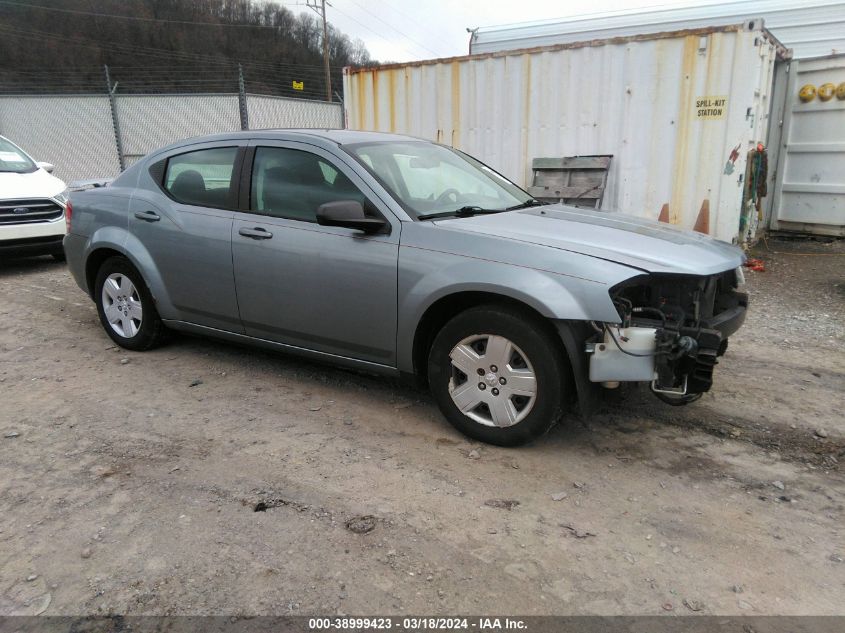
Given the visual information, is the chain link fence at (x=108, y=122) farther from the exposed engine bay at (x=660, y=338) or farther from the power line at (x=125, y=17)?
the power line at (x=125, y=17)

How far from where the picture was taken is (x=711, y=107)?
24.2 ft

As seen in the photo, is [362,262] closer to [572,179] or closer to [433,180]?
[433,180]

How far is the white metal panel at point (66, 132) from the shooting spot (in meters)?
15.6

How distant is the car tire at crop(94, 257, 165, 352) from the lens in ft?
15.8

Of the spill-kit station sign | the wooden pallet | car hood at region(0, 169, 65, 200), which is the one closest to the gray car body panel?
car hood at region(0, 169, 65, 200)

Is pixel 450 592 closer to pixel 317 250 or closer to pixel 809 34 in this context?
pixel 317 250

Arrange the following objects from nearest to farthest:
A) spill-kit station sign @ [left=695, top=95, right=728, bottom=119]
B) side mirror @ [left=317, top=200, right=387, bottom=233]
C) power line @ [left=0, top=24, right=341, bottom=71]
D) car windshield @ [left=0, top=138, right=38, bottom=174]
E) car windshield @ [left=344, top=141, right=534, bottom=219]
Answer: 1. side mirror @ [left=317, top=200, right=387, bottom=233]
2. car windshield @ [left=344, top=141, right=534, bottom=219]
3. spill-kit station sign @ [left=695, top=95, right=728, bottom=119]
4. car windshield @ [left=0, top=138, right=38, bottom=174]
5. power line @ [left=0, top=24, right=341, bottom=71]

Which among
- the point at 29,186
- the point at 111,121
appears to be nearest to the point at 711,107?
the point at 29,186

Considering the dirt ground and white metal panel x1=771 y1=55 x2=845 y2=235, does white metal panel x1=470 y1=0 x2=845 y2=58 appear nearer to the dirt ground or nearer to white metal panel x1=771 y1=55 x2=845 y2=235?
white metal panel x1=771 y1=55 x2=845 y2=235

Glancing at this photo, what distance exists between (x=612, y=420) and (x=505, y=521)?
1.28m

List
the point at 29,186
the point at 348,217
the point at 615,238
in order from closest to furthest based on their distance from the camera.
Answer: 1. the point at 615,238
2. the point at 348,217
3. the point at 29,186

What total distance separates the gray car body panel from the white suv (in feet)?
12.5

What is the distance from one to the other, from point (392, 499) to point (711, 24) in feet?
37.7

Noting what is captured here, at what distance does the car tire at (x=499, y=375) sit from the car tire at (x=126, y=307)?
252cm
